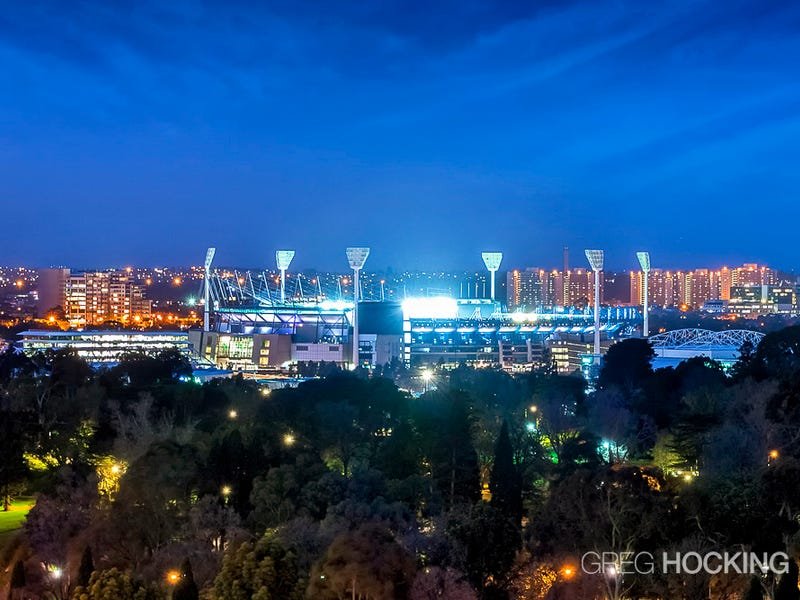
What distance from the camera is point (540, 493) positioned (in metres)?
15.5

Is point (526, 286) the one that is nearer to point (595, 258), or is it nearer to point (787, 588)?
point (595, 258)

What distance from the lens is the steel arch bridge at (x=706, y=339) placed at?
41656mm

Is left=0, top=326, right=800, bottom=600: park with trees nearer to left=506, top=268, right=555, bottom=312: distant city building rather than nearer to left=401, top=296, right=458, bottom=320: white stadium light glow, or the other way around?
left=401, top=296, right=458, bottom=320: white stadium light glow

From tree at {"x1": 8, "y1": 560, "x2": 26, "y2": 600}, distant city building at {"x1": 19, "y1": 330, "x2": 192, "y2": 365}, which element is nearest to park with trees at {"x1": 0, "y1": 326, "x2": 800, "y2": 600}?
tree at {"x1": 8, "y1": 560, "x2": 26, "y2": 600}

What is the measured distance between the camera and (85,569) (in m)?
10.3

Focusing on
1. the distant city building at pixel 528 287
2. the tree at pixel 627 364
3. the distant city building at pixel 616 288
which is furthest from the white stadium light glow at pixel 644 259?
the distant city building at pixel 616 288

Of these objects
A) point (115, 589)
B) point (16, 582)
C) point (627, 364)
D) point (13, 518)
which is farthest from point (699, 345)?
point (115, 589)

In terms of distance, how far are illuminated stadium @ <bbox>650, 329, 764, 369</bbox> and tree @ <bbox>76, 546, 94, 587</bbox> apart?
102ft

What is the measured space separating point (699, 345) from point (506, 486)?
29.7 metres

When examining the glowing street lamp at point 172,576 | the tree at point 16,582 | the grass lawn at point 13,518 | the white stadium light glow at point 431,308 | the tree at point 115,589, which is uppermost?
the white stadium light glow at point 431,308

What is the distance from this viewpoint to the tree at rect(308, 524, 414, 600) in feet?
30.7

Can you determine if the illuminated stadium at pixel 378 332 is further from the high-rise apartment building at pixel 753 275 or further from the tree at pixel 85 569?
the high-rise apartment building at pixel 753 275

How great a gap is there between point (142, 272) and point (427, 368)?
69.1 metres

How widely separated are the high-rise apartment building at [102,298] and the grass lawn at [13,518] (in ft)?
176
